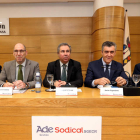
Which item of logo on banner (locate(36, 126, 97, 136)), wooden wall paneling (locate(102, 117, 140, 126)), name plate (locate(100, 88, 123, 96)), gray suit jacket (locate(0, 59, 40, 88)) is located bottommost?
logo on banner (locate(36, 126, 97, 136))

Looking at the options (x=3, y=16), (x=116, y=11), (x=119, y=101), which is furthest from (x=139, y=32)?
(x=3, y=16)

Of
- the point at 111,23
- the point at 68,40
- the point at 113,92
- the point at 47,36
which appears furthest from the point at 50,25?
the point at 113,92

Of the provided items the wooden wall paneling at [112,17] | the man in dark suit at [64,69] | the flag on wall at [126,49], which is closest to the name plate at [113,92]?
the man in dark suit at [64,69]

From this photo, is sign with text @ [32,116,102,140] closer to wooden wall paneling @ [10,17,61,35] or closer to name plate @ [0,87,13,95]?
name plate @ [0,87,13,95]

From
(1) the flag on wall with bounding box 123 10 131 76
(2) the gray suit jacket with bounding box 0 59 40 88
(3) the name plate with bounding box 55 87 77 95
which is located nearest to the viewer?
(3) the name plate with bounding box 55 87 77 95

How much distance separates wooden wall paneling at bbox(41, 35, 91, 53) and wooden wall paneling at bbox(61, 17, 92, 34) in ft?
0.45

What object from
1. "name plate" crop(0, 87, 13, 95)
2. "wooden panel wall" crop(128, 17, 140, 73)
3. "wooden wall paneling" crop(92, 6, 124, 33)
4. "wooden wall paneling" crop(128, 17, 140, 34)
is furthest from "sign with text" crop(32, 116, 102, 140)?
"wooden wall paneling" crop(128, 17, 140, 34)

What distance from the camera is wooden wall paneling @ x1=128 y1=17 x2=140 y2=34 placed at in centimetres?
382

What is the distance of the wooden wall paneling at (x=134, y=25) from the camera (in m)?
3.82

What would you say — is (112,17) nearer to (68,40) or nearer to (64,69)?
(68,40)

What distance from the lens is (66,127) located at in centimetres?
124

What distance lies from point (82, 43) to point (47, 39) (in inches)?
39.6

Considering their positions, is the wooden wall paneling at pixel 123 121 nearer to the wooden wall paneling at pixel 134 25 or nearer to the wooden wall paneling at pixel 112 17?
the wooden wall paneling at pixel 112 17

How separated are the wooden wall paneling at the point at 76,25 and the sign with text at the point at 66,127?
3.04 meters
